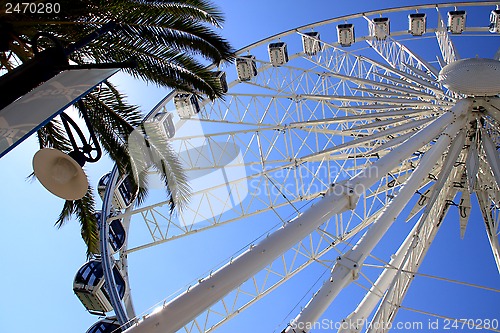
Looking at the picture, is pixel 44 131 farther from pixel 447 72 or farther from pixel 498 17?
pixel 498 17

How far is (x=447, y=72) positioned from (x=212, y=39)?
8127 millimetres

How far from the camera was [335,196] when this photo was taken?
839 cm

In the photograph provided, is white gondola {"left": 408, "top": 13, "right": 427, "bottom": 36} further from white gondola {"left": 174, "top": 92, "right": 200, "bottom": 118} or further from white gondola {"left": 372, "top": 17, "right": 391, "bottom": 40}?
white gondola {"left": 174, "top": 92, "right": 200, "bottom": 118}

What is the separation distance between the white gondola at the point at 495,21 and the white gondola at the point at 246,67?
1000cm

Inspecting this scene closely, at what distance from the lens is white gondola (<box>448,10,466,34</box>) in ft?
72.0

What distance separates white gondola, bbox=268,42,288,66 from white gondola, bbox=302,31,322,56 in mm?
1352

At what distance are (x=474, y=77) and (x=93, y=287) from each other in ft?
37.0

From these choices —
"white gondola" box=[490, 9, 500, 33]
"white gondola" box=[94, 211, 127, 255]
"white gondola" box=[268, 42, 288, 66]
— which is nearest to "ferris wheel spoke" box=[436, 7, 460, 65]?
"white gondola" box=[490, 9, 500, 33]

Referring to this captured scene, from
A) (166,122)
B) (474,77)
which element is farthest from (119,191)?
(474,77)

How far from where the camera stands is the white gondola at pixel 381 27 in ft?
72.5

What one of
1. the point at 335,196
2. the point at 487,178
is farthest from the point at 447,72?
the point at 335,196

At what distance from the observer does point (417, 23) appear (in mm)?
22594

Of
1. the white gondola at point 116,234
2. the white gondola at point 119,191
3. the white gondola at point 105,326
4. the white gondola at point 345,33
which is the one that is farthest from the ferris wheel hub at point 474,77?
the white gondola at point 105,326

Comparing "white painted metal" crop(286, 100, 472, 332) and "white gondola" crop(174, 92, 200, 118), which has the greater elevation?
"white gondola" crop(174, 92, 200, 118)
